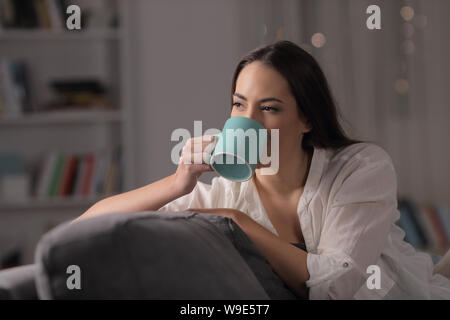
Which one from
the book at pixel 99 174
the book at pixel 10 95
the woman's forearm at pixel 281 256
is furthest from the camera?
the book at pixel 99 174

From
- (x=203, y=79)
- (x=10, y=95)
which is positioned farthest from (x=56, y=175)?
(x=203, y=79)

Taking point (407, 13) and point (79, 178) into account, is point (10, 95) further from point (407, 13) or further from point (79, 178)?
point (407, 13)

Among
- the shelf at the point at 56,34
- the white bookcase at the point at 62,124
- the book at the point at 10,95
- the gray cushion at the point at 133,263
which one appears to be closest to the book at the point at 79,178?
the white bookcase at the point at 62,124

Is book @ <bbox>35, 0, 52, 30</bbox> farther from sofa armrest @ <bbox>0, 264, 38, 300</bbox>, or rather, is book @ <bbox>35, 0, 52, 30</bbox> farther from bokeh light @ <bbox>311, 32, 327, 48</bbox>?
sofa armrest @ <bbox>0, 264, 38, 300</bbox>

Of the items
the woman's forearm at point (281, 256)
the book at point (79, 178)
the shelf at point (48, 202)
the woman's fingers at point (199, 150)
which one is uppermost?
the woman's fingers at point (199, 150)

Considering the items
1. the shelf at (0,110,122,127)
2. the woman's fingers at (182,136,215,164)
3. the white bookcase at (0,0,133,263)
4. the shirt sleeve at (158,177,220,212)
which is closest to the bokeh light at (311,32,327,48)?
the white bookcase at (0,0,133,263)

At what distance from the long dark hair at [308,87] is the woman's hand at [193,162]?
0.91 feet

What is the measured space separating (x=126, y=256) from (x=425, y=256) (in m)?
0.80

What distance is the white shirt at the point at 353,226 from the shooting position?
0.95 m

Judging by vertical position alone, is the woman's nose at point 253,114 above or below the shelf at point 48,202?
above

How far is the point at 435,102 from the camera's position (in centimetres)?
305

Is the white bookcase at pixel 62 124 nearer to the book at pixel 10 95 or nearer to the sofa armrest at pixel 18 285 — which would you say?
the book at pixel 10 95
